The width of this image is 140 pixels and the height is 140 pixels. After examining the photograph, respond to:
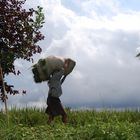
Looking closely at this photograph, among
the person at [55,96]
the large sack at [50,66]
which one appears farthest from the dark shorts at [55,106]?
the large sack at [50,66]

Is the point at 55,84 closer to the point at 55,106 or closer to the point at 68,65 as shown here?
the point at 55,106

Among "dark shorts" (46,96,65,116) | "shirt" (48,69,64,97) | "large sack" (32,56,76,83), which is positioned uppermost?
"large sack" (32,56,76,83)

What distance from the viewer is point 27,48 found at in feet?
62.4

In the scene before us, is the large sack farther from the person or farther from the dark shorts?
the dark shorts

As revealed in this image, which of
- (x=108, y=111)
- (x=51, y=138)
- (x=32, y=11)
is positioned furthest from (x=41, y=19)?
(x=51, y=138)

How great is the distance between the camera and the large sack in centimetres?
1669

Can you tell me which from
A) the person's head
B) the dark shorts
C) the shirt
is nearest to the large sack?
the person's head

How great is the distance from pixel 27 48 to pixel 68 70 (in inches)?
103

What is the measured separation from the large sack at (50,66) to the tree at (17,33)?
6.45 ft

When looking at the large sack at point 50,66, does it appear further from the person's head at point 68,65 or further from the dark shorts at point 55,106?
the dark shorts at point 55,106

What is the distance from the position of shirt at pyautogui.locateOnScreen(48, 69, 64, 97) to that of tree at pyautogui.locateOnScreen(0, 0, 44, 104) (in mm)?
2465

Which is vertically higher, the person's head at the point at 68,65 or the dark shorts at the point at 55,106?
the person's head at the point at 68,65

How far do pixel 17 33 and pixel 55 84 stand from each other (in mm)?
3224

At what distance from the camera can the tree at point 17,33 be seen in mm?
18891
